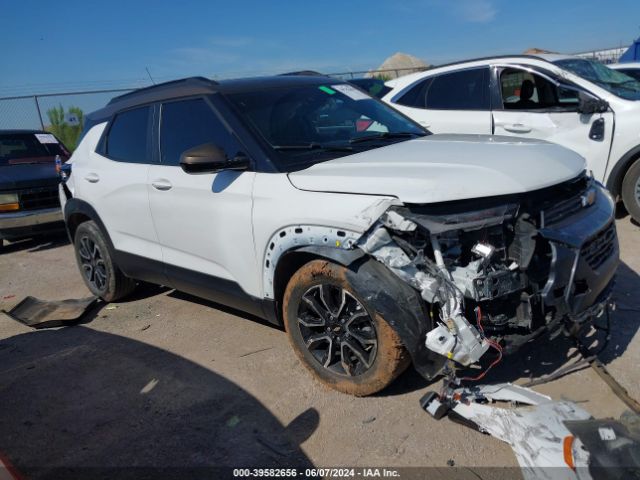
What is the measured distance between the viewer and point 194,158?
127 inches

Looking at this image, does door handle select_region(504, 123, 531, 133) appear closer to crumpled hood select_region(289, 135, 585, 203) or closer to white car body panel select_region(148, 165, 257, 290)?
crumpled hood select_region(289, 135, 585, 203)

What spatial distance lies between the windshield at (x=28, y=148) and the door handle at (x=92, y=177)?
457cm

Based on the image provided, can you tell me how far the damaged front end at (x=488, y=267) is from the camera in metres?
2.57

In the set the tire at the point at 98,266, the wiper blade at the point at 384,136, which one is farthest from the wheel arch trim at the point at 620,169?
the tire at the point at 98,266

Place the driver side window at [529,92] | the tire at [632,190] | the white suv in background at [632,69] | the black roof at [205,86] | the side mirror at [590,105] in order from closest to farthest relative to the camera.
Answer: the black roof at [205,86] → the side mirror at [590,105] → the tire at [632,190] → the driver side window at [529,92] → the white suv in background at [632,69]

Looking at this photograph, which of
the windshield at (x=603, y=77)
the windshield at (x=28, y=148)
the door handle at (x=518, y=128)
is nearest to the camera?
the windshield at (x=603, y=77)

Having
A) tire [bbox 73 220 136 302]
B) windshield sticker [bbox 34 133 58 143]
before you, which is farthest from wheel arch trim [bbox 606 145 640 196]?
windshield sticker [bbox 34 133 58 143]

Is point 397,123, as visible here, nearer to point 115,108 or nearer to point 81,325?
point 115,108

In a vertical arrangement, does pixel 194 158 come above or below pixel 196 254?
above

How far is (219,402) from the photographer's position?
333 centimetres

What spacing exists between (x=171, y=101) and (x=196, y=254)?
1204mm

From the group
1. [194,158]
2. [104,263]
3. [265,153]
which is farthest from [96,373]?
[265,153]

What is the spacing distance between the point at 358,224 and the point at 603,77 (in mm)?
4820

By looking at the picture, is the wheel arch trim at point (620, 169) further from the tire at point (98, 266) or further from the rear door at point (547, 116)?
the tire at point (98, 266)
